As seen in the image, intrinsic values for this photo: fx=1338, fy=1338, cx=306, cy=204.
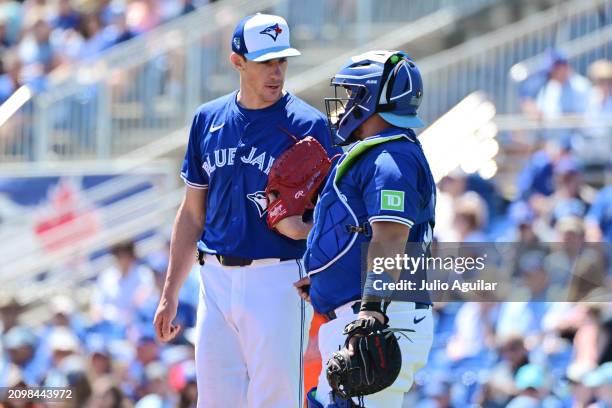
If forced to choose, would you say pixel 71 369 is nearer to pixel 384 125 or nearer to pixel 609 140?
pixel 609 140

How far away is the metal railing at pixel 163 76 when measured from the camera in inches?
478

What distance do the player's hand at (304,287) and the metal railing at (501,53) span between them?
18.5 ft

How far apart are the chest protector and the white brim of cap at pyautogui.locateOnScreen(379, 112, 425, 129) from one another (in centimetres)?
7

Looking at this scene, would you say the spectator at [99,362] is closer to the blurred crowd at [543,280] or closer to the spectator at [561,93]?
the blurred crowd at [543,280]

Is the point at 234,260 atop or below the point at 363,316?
atop

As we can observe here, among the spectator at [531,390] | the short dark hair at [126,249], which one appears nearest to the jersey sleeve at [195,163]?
the spectator at [531,390]

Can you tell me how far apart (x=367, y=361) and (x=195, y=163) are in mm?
1694

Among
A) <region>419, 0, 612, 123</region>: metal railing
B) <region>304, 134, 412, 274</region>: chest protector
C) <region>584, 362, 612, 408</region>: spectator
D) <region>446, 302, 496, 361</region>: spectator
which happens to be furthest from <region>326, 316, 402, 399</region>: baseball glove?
<region>419, 0, 612, 123</region>: metal railing

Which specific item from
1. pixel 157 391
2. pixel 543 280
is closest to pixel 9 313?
pixel 157 391

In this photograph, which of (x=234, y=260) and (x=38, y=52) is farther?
(x=38, y=52)

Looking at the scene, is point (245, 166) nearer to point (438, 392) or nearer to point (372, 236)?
point (372, 236)

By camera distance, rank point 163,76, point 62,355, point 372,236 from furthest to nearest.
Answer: point 163,76 → point 62,355 → point 372,236

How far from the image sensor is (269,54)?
595cm

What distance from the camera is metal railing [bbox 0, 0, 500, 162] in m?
12.1
